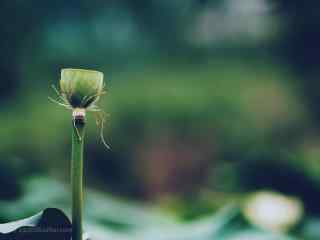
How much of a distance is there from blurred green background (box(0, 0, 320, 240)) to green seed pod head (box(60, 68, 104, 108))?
1.10 meters

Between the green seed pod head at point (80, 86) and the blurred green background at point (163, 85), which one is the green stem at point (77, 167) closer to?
the green seed pod head at point (80, 86)

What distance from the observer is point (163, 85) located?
1798mm

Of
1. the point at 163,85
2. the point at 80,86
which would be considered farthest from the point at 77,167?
the point at 163,85

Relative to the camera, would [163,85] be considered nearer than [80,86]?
No

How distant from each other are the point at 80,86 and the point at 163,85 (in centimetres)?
135

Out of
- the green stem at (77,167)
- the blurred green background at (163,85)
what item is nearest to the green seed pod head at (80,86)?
the green stem at (77,167)

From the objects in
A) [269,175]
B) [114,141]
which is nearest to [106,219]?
[269,175]

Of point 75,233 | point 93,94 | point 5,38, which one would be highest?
point 5,38

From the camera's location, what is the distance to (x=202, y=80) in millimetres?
1816

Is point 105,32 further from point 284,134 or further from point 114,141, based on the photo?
point 284,134

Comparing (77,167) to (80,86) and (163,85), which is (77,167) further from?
(163,85)

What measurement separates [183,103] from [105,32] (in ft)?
1.10

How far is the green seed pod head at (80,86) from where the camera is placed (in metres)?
0.45

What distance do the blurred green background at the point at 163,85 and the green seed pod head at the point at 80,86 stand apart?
110 cm
